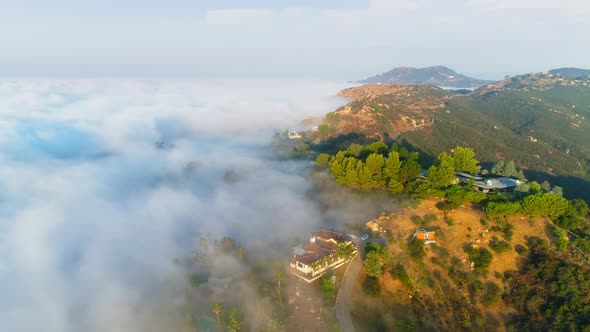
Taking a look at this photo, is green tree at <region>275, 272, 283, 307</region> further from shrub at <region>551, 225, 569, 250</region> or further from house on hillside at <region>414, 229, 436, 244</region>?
shrub at <region>551, 225, 569, 250</region>

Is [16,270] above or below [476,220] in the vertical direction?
below

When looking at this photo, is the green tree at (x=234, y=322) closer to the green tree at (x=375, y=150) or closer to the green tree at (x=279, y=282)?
the green tree at (x=279, y=282)

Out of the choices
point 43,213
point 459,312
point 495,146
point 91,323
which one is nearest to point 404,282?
point 459,312

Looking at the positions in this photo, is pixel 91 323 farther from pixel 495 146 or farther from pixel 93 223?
pixel 495 146

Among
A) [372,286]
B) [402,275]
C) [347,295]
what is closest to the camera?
[347,295]

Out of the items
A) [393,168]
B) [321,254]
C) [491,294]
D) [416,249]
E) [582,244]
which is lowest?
[491,294]

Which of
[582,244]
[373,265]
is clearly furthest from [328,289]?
[582,244]

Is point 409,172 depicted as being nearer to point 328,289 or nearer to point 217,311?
point 328,289
